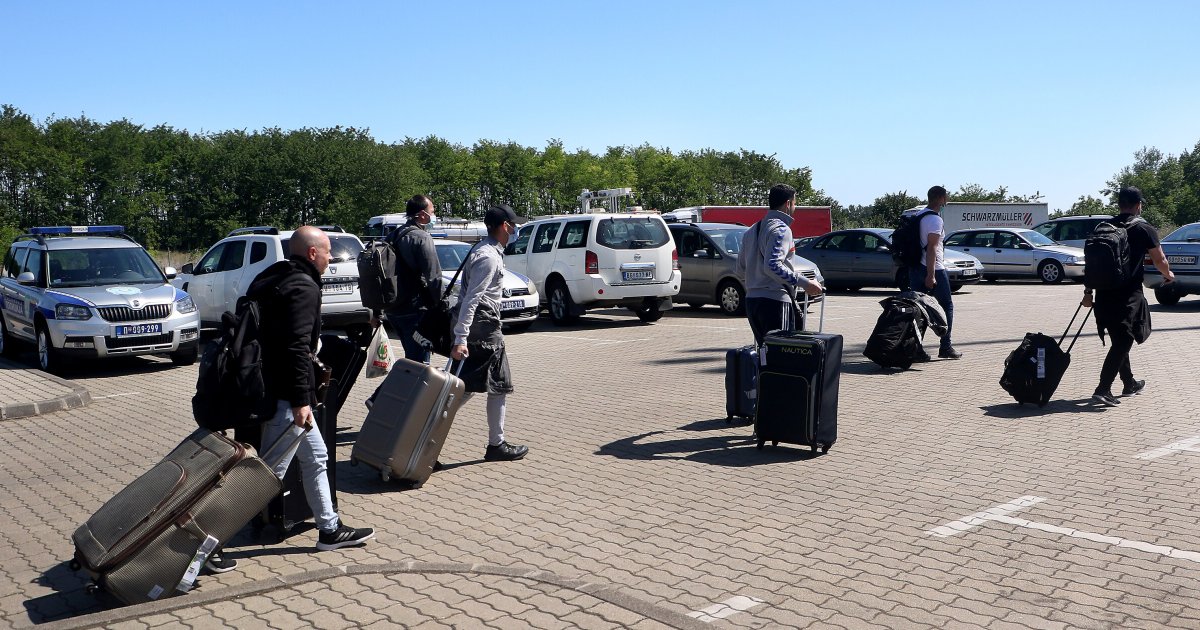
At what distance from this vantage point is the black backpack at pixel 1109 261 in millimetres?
8445

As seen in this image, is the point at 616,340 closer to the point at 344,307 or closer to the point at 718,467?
the point at 344,307

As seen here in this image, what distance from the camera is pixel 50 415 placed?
967 centimetres

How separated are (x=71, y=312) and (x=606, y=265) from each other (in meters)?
7.76

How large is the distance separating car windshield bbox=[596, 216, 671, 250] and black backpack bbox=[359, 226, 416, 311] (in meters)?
9.38

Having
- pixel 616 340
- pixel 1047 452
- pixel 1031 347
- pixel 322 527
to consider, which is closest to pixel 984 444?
pixel 1047 452

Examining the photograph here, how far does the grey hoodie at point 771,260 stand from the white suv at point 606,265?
8442 mm

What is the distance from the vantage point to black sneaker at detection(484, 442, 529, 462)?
7.25m

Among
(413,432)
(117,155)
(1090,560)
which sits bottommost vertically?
(1090,560)

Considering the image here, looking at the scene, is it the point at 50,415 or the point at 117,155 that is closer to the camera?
the point at 50,415

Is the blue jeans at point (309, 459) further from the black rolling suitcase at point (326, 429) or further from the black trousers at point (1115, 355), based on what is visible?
the black trousers at point (1115, 355)

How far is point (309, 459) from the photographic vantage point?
5059 mm

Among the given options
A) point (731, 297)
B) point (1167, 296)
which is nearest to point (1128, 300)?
point (731, 297)

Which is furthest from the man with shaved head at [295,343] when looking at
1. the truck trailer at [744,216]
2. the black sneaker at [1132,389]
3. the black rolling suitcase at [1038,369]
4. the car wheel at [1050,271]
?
the car wheel at [1050,271]

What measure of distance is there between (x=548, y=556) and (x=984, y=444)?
391 centimetres
